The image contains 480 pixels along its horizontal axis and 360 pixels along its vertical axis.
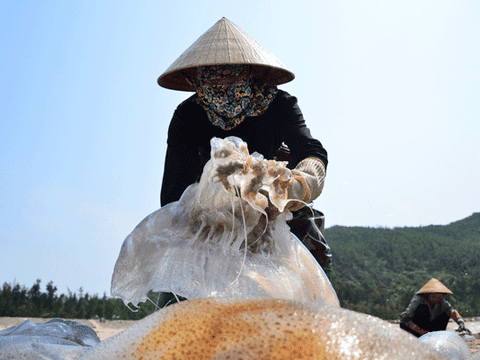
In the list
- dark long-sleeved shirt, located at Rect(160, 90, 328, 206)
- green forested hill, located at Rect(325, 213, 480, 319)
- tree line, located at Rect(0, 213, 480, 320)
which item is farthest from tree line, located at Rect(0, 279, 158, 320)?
green forested hill, located at Rect(325, 213, 480, 319)

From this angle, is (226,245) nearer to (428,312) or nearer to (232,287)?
(232,287)

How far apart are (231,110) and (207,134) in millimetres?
231

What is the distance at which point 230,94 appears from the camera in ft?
7.22

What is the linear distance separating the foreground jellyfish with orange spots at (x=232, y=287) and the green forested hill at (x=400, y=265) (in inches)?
504

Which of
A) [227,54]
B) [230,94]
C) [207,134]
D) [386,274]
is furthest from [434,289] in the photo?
[386,274]

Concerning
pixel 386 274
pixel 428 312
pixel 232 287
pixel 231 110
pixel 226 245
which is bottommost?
pixel 386 274

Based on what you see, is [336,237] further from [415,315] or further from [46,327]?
[46,327]

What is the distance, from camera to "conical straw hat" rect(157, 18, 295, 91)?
2.14 m

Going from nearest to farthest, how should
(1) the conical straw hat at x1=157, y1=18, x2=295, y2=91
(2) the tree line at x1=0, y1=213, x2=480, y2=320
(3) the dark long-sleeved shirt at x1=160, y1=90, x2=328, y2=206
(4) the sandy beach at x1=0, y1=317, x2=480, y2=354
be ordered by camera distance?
(1) the conical straw hat at x1=157, y1=18, x2=295, y2=91 < (3) the dark long-sleeved shirt at x1=160, y1=90, x2=328, y2=206 < (4) the sandy beach at x1=0, y1=317, x2=480, y2=354 < (2) the tree line at x1=0, y1=213, x2=480, y2=320

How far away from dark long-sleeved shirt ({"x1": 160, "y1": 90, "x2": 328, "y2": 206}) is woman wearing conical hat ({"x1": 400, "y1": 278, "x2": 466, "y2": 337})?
3983mm

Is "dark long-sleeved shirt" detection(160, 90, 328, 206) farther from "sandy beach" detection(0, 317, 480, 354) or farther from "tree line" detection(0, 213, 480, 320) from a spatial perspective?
"tree line" detection(0, 213, 480, 320)

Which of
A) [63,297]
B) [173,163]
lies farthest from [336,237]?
[173,163]

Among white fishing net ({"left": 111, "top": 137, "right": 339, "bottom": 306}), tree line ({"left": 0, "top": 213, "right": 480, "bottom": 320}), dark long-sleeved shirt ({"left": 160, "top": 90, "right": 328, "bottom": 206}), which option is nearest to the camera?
white fishing net ({"left": 111, "top": 137, "right": 339, "bottom": 306})

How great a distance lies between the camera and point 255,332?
0.81 metres
